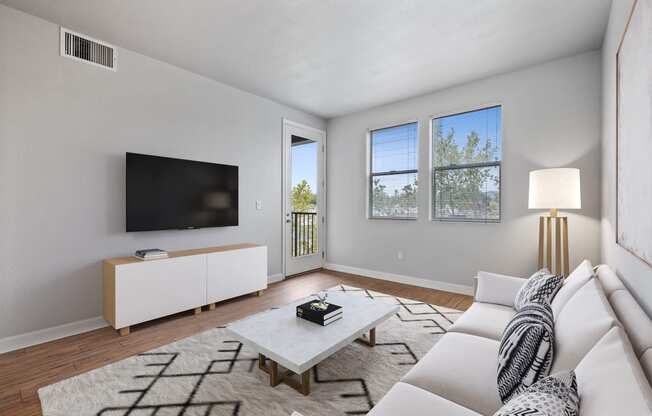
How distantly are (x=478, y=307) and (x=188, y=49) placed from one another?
347 centimetres

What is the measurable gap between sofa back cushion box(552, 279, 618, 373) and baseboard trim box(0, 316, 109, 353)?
11.2 ft

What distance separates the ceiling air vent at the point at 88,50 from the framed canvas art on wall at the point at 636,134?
12.4ft

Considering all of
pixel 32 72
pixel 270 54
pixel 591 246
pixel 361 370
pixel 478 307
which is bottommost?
pixel 361 370

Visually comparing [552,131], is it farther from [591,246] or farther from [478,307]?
[478,307]

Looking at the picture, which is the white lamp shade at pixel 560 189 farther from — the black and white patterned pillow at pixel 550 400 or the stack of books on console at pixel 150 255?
the stack of books on console at pixel 150 255

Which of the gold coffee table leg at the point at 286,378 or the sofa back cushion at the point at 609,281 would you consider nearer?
the sofa back cushion at the point at 609,281

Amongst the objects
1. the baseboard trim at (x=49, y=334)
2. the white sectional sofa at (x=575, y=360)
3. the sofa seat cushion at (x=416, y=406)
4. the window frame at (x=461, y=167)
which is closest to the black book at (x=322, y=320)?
the white sectional sofa at (x=575, y=360)

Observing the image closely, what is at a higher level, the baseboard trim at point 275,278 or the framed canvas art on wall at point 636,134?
the framed canvas art on wall at point 636,134

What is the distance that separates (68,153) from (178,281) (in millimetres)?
1495

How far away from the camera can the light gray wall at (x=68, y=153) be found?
2.36 meters

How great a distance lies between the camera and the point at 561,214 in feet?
10.2

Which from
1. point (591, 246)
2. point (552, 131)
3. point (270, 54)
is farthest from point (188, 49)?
point (591, 246)

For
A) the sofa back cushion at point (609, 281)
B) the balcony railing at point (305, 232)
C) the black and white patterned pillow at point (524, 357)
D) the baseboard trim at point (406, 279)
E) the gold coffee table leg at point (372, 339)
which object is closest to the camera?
the black and white patterned pillow at point (524, 357)

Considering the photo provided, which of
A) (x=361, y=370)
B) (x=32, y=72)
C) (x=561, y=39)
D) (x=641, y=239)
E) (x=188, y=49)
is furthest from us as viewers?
(x=188, y=49)
